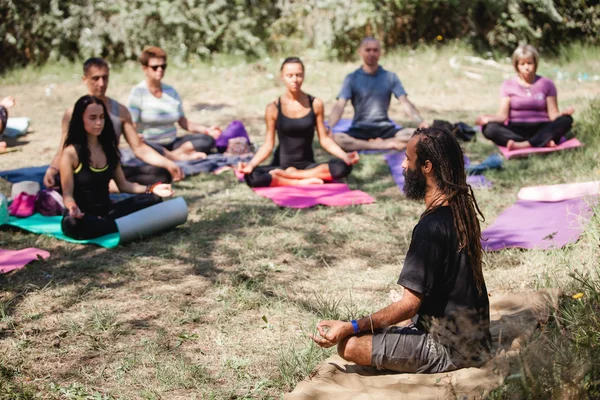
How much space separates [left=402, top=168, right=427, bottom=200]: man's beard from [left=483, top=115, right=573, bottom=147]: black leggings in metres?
5.06

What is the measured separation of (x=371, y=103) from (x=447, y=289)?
5.75 metres

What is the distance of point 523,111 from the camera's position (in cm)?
805

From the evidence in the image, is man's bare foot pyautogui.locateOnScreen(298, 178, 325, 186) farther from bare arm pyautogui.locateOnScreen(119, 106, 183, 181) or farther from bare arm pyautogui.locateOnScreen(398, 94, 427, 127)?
bare arm pyautogui.locateOnScreen(398, 94, 427, 127)

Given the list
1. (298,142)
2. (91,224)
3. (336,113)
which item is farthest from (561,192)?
(91,224)

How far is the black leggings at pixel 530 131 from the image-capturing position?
766 cm

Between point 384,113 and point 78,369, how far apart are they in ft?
19.3

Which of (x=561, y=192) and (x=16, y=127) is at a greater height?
(x=16, y=127)

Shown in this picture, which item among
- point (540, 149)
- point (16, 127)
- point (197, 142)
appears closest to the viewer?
point (540, 149)

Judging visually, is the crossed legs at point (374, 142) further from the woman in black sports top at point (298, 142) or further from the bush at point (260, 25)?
the bush at point (260, 25)

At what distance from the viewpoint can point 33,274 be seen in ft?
15.7

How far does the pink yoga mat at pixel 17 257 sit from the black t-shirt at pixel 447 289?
305 cm

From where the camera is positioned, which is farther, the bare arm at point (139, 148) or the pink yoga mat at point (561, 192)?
the bare arm at point (139, 148)

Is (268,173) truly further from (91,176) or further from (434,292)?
(434,292)

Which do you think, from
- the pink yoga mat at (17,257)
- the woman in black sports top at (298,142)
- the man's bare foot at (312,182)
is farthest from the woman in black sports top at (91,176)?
the man's bare foot at (312,182)
